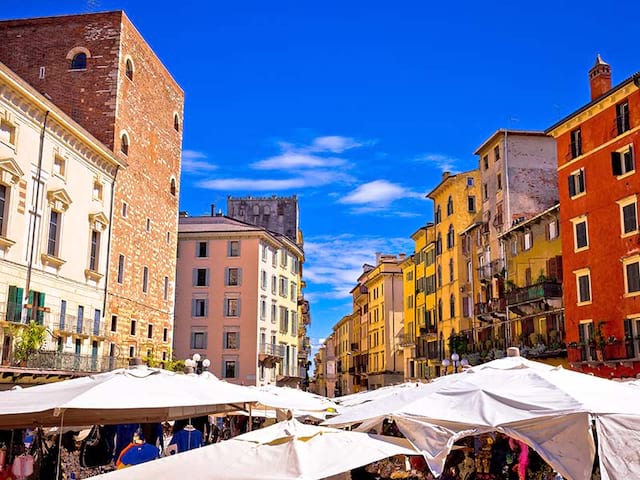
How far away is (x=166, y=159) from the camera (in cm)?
4753

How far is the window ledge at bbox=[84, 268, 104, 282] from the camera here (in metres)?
35.7

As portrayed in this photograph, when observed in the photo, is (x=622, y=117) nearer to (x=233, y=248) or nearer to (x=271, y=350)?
(x=233, y=248)

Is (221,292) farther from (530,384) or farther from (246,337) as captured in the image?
(530,384)

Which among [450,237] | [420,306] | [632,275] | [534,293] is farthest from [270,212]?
[632,275]

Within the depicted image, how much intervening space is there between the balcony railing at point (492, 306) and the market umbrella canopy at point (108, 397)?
104 ft

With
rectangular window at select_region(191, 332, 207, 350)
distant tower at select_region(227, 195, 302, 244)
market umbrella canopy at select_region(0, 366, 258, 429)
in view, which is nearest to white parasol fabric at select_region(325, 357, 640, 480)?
market umbrella canopy at select_region(0, 366, 258, 429)

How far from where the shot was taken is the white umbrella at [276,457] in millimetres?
7129

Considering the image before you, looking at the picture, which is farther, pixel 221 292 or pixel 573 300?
pixel 221 292

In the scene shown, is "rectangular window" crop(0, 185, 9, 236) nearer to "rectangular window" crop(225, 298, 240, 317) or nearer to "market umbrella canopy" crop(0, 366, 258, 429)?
"market umbrella canopy" crop(0, 366, 258, 429)

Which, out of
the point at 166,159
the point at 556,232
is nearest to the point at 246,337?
the point at 166,159

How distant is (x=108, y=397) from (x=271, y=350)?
54.2 meters

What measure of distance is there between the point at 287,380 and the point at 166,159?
2901 centimetres

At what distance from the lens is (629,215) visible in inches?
1193

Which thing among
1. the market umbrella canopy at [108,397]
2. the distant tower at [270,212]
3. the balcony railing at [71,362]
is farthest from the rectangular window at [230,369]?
the market umbrella canopy at [108,397]
